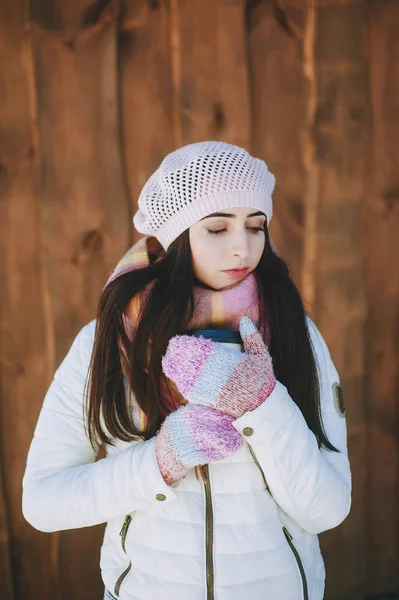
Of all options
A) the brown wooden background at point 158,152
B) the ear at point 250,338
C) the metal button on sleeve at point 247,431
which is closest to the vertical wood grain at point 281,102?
the brown wooden background at point 158,152

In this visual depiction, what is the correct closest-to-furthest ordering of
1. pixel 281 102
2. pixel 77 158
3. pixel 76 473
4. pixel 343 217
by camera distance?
pixel 76 473
pixel 77 158
pixel 281 102
pixel 343 217

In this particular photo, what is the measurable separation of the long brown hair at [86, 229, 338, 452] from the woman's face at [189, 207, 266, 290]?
4 cm

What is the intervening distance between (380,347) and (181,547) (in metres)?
1.36

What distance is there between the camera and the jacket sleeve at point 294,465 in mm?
1231

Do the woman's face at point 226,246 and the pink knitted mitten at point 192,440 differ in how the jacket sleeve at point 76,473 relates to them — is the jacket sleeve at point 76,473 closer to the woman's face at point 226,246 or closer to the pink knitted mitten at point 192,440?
the pink knitted mitten at point 192,440

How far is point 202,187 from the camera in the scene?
1369mm

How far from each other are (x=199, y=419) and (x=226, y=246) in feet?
1.19

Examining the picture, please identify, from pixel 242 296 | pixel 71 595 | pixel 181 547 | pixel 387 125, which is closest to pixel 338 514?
pixel 181 547

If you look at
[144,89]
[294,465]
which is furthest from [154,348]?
[144,89]

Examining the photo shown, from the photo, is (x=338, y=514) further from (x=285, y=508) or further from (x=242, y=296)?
(x=242, y=296)

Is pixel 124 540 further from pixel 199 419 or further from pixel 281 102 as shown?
pixel 281 102

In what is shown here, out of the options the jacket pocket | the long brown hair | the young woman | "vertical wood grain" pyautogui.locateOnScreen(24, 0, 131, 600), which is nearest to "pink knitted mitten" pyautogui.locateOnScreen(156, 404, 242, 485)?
the young woman

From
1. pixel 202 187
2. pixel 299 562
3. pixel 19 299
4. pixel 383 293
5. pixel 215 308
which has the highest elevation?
pixel 202 187

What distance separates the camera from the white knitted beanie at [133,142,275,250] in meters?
1.37
